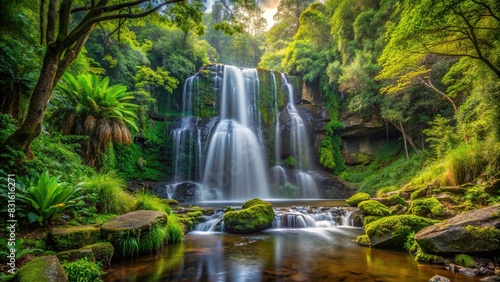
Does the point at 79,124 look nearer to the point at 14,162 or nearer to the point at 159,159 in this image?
the point at 14,162

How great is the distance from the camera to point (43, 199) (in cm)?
392

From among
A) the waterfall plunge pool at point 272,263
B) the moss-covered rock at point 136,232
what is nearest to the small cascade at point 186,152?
the waterfall plunge pool at point 272,263

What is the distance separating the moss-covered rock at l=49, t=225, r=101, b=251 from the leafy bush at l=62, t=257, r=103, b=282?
54 centimetres

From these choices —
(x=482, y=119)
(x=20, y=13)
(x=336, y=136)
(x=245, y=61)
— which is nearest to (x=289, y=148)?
(x=336, y=136)

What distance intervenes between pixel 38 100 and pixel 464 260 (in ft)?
26.5

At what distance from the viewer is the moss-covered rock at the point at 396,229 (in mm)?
5164

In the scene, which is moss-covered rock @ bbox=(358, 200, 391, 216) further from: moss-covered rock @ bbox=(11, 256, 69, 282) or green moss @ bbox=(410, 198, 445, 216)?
moss-covered rock @ bbox=(11, 256, 69, 282)

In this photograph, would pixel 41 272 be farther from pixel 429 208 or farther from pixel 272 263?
pixel 429 208

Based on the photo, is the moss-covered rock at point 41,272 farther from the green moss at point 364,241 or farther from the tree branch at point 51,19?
the green moss at point 364,241

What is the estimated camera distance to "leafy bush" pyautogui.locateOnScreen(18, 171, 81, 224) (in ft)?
12.5

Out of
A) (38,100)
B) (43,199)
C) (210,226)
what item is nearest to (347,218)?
(210,226)

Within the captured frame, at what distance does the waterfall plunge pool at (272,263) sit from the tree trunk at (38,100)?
3.01 m

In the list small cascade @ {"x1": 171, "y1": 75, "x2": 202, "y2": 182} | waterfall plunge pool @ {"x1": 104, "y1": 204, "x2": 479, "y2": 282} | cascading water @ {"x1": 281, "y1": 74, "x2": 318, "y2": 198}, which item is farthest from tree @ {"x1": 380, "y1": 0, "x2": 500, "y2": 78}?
small cascade @ {"x1": 171, "y1": 75, "x2": 202, "y2": 182}

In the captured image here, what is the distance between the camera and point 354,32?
59.6 feet
